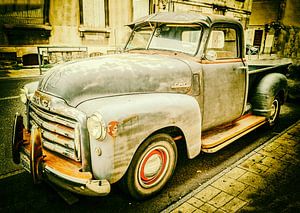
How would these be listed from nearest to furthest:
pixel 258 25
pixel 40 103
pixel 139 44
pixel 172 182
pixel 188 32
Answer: pixel 40 103
pixel 172 182
pixel 188 32
pixel 139 44
pixel 258 25

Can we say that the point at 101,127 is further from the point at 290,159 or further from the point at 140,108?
the point at 290,159

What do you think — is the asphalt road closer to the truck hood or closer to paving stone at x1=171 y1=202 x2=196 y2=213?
paving stone at x1=171 y1=202 x2=196 y2=213

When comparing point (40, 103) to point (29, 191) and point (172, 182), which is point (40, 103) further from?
point (172, 182)

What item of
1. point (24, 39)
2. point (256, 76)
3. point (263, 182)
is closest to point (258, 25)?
point (24, 39)

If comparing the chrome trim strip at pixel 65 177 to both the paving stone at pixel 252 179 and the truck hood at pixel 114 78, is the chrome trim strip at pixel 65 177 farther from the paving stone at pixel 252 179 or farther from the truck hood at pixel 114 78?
the paving stone at pixel 252 179

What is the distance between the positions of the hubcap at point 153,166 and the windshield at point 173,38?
4.77 ft

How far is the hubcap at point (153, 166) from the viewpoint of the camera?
274 cm

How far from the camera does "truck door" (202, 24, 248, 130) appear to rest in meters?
3.46

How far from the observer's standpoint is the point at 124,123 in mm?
2309

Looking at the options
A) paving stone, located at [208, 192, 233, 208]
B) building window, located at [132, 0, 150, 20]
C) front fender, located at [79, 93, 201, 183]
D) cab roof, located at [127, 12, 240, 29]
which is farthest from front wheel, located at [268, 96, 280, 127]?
building window, located at [132, 0, 150, 20]

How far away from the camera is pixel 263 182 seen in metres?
3.22

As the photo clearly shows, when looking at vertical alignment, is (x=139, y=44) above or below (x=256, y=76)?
above

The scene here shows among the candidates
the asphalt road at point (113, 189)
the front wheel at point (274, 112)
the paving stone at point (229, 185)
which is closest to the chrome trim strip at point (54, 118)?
the asphalt road at point (113, 189)

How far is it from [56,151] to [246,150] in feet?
10.0
